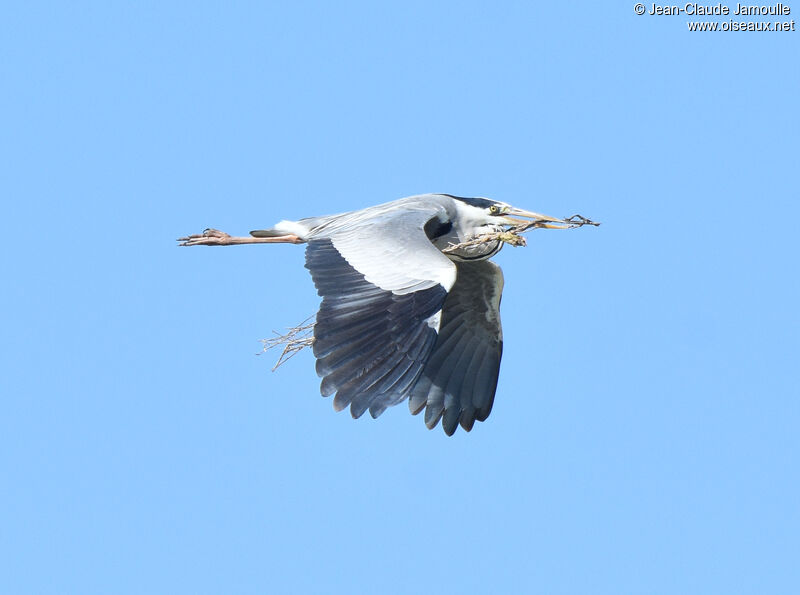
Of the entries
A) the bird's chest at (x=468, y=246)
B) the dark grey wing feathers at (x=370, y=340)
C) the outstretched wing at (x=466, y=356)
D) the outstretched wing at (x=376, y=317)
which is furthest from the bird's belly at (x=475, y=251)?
the dark grey wing feathers at (x=370, y=340)

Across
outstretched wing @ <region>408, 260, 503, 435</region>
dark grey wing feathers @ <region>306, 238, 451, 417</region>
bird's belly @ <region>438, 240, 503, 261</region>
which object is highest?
dark grey wing feathers @ <region>306, 238, 451, 417</region>

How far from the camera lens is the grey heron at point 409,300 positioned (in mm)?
9773

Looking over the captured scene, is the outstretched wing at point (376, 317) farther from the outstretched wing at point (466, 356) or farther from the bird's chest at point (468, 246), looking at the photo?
the outstretched wing at point (466, 356)

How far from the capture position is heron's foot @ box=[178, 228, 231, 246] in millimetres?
12875

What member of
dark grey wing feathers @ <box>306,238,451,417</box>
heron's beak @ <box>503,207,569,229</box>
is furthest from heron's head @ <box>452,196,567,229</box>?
dark grey wing feathers @ <box>306,238,451,417</box>

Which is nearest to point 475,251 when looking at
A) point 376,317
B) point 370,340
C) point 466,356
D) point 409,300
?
point 466,356

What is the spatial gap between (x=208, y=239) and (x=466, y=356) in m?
2.86

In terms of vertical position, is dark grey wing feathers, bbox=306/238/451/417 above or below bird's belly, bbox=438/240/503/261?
above

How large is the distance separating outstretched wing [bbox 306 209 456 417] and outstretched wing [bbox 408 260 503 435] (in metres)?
1.77

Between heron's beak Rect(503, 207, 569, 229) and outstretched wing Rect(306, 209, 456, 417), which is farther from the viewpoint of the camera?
heron's beak Rect(503, 207, 569, 229)

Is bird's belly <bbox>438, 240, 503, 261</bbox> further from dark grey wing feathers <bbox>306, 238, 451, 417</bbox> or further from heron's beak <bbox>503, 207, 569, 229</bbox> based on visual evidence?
dark grey wing feathers <bbox>306, 238, 451, 417</bbox>

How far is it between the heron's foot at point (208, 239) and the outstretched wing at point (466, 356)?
2328 mm

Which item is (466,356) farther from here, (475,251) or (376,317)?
(376,317)

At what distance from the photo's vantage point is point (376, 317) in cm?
997
